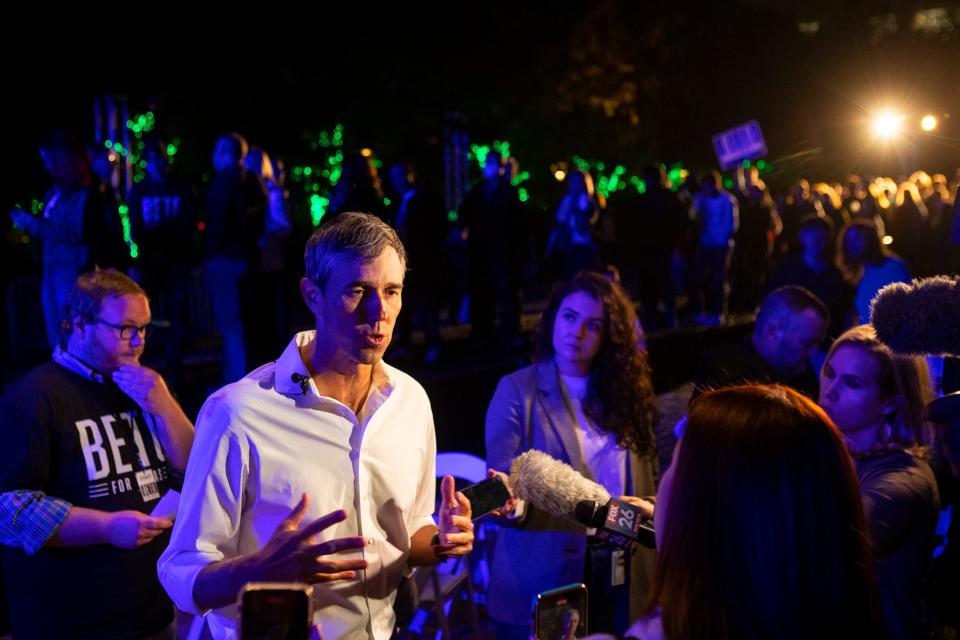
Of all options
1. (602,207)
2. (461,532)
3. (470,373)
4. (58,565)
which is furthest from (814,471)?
(602,207)

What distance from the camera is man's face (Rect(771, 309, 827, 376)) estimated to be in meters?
4.98

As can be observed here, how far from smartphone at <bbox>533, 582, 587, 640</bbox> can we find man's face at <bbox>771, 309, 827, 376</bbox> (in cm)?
326

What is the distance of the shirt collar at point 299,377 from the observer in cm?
263

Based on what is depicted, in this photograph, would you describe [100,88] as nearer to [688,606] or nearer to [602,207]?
[602,207]

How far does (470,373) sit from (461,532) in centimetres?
779

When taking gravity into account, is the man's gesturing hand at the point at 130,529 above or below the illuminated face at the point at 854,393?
below

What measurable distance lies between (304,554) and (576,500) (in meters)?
1.29

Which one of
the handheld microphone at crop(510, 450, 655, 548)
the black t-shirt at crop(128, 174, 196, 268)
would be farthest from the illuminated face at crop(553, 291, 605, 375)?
the black t-shirt at crop(128, 174, 196, 268)

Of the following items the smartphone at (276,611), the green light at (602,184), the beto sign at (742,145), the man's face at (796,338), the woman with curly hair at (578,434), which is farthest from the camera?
the green light at (602,184)

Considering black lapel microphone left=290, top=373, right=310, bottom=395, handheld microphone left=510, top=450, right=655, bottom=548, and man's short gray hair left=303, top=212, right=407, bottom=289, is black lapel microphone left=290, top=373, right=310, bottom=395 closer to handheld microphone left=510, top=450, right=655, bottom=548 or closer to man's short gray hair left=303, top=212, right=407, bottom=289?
man's short gray hair left=303, top=212, right=407, bottom=289

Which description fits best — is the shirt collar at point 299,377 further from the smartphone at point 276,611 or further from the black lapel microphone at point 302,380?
the smartphone at point 276,611

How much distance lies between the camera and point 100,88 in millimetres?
18422

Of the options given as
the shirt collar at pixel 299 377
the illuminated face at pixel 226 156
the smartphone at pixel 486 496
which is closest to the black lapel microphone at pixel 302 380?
the shirt collar at pixel 299 377

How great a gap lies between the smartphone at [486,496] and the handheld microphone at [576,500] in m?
0.47
